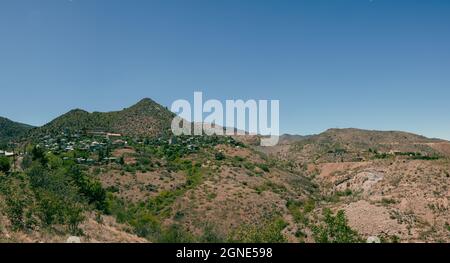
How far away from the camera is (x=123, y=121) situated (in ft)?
411

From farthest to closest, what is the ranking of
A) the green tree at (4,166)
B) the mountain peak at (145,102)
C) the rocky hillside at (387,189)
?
the mountain peak at (145,102)
the green tree at (4,166)
the rocky hillside at (387,189)

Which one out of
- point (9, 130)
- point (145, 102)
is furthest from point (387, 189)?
point (9, 130)

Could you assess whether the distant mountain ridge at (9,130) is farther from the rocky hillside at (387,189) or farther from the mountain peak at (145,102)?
the rocky hillside at (387,189)

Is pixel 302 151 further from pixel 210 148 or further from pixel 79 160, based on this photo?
pixel 79 160

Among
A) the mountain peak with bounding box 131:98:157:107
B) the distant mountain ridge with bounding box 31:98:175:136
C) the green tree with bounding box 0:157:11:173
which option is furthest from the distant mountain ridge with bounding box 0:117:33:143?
the green tree with bounding box 0:157:11:173

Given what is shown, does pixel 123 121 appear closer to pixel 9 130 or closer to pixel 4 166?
pixel 9 130

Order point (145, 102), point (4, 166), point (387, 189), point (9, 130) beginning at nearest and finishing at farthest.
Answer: point (4, 166), point (387, 189), point (145, 102), point (9, 130)

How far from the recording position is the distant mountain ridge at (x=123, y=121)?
12038 centimetres

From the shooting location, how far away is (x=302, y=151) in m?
138

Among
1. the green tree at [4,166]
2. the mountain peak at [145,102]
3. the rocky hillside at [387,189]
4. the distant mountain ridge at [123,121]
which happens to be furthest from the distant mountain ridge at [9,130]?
the rocky hillside at [387,189]

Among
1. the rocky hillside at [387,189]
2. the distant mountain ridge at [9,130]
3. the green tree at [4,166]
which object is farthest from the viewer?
the distant mountain ridge at [9,130]

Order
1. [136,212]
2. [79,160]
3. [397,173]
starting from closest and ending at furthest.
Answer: [136,212]
[397,173]
[79,160]
